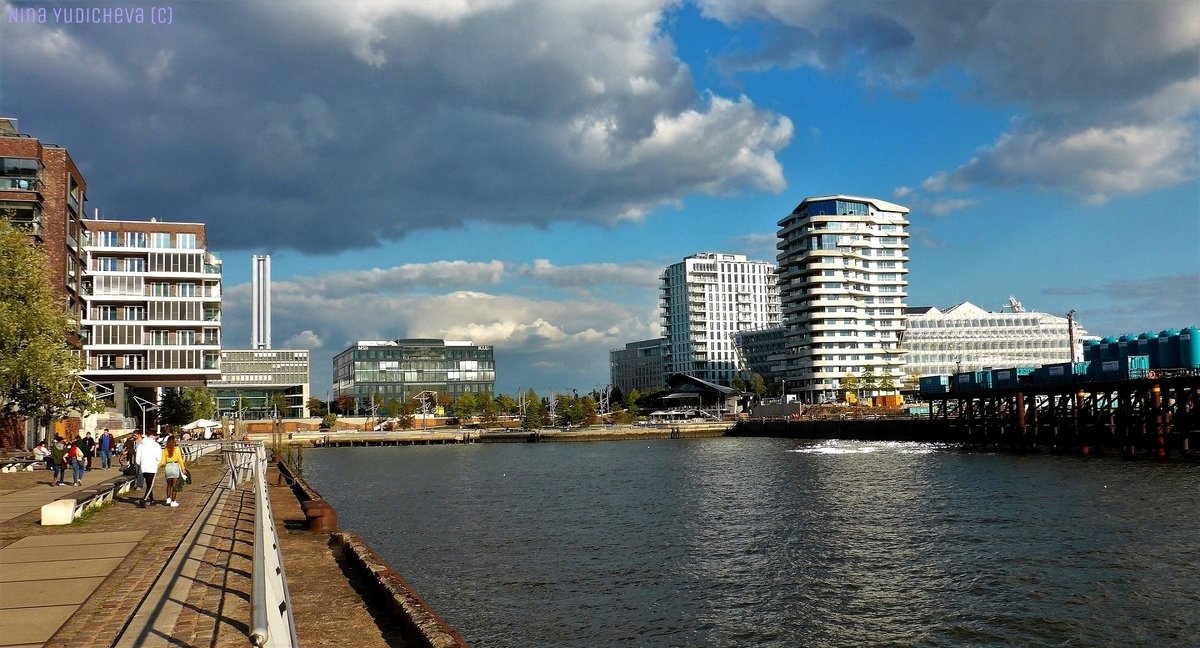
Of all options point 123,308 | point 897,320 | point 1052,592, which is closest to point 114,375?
point 123,308

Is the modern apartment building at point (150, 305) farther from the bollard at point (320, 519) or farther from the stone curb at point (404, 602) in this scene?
the stone curb at point (404, 602)

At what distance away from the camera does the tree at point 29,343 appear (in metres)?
42.7

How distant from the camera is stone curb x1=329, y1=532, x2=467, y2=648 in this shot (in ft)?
41.8

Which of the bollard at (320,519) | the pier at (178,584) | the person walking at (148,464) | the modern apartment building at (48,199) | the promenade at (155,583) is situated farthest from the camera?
the modern apartment building at (48,199)

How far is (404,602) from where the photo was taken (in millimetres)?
14586

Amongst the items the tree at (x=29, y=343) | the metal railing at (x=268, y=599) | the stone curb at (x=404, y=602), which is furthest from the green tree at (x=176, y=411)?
the metal railing at (x=268, y=599)

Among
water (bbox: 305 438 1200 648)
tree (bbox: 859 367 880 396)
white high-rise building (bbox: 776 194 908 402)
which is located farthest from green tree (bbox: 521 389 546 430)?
water (bbox: 305 438 1200 648)

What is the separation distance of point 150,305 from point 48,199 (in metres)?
21.0

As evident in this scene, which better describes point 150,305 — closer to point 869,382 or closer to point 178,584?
point 178,584

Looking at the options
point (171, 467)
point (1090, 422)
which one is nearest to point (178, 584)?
point (171, 467)

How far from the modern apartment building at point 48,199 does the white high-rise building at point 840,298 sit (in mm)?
146521

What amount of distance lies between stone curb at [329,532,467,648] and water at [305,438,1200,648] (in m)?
3.29

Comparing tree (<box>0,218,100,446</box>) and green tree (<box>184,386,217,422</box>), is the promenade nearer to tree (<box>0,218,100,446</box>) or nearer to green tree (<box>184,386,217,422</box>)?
tree (<box>0,218,100,446</box>)

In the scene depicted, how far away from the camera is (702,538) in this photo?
34594mm
